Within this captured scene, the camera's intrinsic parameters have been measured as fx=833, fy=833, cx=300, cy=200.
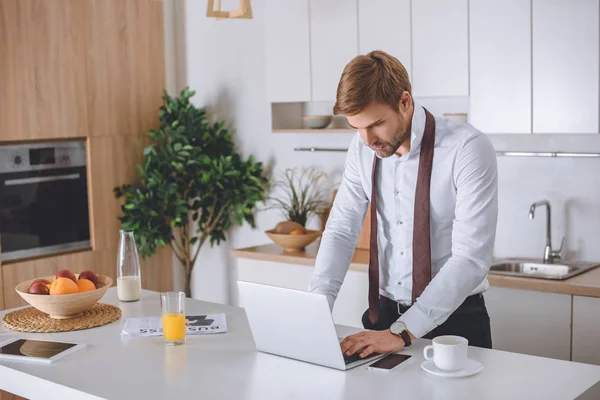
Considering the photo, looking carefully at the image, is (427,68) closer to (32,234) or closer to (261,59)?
(261,59)

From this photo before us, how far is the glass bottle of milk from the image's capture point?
9.70ft

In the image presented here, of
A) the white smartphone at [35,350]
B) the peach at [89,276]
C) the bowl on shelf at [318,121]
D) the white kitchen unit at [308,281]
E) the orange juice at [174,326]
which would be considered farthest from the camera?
the bowl on shelf at [318,121]

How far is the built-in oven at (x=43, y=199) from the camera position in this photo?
457 cm

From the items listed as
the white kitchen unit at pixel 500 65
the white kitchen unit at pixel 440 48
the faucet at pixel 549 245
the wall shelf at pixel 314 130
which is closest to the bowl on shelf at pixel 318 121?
the wall shelf at pixel 314 130

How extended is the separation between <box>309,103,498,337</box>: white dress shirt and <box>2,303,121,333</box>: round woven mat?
0.72 m

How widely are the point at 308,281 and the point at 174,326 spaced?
1.82 meters

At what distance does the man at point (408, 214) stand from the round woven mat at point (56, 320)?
71cm

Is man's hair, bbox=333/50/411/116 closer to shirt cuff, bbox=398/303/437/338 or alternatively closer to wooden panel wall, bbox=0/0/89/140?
shirt cuff, bbox=398/303/437/338

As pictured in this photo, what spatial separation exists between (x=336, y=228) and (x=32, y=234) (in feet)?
8.32

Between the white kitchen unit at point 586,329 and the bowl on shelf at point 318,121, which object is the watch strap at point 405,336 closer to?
the white kitchen unit at point 586,329

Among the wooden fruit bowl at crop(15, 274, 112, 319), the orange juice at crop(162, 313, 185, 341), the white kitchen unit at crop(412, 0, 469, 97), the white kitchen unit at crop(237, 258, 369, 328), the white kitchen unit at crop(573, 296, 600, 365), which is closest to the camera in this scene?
the orange juice at crop(162, 313, 185, 341)

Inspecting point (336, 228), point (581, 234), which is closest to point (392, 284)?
point (336, 228)

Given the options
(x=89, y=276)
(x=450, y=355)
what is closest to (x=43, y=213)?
(x=89, y=276)

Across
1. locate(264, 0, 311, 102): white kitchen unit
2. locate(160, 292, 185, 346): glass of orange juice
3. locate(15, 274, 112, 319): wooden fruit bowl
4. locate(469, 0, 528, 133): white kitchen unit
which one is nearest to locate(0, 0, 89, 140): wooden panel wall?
locate(264, 0, 311, 102): white kitchen unit
